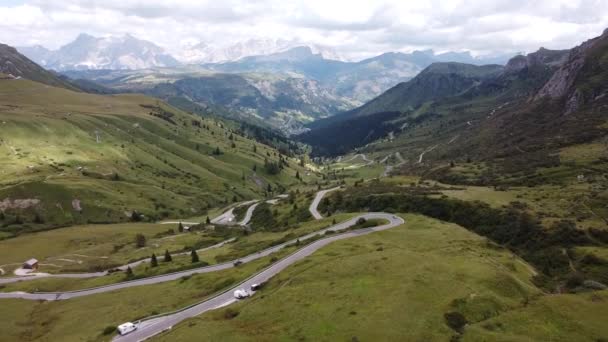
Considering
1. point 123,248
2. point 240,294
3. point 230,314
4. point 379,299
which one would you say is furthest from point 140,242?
point 379,299

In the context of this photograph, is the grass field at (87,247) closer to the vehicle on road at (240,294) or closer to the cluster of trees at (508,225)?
the cluster of trees at (508,225)

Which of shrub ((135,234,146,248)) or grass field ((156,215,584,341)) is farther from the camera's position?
shrub ((135,234,146,248))

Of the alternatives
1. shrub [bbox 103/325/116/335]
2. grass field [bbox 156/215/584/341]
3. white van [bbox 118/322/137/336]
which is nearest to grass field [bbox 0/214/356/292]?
shrub [bbox 103/325/116/335]

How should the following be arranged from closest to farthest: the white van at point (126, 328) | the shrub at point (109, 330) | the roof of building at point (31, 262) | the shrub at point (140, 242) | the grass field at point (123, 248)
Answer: the white van at point (126, 328)
the shrub at point (109, 330)
the grass field at point (123, 248)
the roof of building at point (31, 262)
the shrub at point (140, 242)

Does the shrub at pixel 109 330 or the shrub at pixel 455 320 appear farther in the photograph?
the shrub at pixel 109 330

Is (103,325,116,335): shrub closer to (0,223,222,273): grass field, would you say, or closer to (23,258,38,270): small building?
(0,223,222,273): grass field

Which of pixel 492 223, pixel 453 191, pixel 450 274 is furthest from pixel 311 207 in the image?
pixel 450 274

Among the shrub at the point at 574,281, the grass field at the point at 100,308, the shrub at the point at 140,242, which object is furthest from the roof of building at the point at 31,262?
the shrub at the point at 574,281
